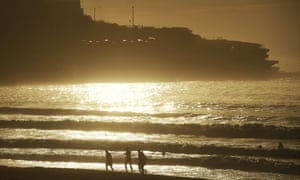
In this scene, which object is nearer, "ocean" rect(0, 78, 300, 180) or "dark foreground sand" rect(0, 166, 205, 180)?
"dark foreground sand" rect(0, 166, 205, 180)

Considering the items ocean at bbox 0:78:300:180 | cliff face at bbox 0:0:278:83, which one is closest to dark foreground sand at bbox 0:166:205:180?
ocean at bbox 0:78:300:180

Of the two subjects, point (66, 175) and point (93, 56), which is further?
point (93, 56)

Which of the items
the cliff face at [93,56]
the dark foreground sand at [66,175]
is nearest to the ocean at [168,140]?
the dark foreground sand at [66,175]

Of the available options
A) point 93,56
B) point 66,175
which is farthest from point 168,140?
point 93,56

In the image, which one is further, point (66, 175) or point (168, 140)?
point (168, 140)

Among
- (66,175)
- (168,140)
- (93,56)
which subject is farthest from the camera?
(93,56)

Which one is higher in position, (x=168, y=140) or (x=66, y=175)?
(x=66, y=175)

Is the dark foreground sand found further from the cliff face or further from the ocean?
the cliff face

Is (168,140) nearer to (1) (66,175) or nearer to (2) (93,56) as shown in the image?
(1) (66,175)

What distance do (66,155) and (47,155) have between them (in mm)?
1022

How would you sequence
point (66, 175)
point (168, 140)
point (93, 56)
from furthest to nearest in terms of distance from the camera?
point (93, 56) < point (168, 140) < point (66, 175)

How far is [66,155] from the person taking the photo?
111ft

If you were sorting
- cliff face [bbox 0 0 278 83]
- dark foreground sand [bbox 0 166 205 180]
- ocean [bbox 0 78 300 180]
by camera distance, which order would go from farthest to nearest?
cliff face [bbox 0 0 278 83]
ocean [bbox 0 78 300 180]
dark foreground sand [bbox 0 166 205 180]

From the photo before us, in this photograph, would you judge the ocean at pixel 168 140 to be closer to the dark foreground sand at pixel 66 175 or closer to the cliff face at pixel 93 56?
the dark foreground sand at pixel 66 175
